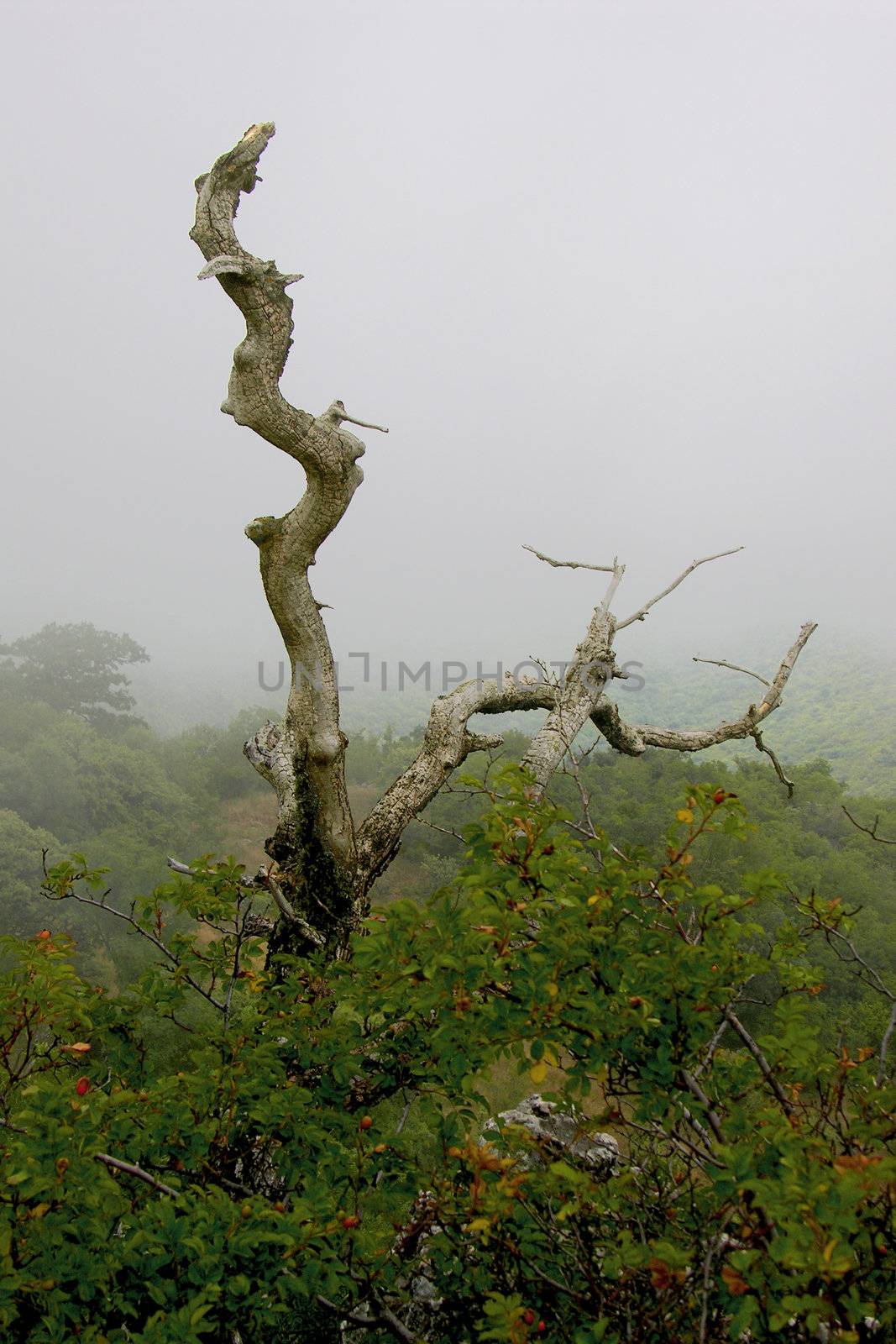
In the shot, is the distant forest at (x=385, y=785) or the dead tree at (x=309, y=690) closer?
the dead tree at (x=309, y=690)

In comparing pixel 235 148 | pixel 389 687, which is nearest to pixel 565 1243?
pixel 235 148

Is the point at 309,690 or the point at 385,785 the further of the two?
the point at 385,785

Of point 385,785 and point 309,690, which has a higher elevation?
point 309,690

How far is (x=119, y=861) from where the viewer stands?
46.7 ft

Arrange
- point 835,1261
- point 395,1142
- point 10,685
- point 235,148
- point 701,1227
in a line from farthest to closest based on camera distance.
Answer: point 10,685 < point 235,148 < point 395,1142 < point 701,1227 < point 835,1261

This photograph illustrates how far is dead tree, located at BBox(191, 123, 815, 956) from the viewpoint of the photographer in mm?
3285

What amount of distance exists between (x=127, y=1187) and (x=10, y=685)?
26.9 m

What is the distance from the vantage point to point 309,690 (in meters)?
4.07

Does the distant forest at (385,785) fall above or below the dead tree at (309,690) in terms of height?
below

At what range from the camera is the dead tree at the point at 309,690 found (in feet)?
10.8

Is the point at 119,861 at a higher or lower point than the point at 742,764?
lower

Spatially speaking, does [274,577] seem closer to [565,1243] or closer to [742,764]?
[565,1243]

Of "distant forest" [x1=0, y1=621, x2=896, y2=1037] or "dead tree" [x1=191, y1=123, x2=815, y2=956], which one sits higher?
"dead tree" [x1=191, y1=123, x2=815, y2=956]

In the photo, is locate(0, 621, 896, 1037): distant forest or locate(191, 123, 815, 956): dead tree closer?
locate(191, 123, 815, 956): dead tree
